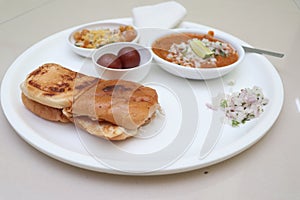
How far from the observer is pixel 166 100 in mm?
1721

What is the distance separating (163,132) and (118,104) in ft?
0.73

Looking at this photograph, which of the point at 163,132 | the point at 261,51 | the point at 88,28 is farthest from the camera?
the point at 88,28

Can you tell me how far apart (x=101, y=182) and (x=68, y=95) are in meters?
0.39

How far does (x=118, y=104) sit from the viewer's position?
4.72 ft

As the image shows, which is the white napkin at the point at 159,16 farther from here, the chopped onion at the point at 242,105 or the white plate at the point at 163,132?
the chopped onion at the point at 242,105

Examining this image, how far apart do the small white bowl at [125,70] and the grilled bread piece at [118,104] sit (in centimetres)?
21

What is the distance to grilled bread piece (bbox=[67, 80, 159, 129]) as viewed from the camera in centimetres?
141

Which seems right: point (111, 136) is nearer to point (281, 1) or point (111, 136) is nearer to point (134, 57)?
point (134, 57)

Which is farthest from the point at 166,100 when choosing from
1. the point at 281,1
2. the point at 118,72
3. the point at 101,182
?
the point at 281,1

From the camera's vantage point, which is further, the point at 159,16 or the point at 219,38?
the point at 159,16

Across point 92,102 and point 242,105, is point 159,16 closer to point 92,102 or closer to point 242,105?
point 242,105

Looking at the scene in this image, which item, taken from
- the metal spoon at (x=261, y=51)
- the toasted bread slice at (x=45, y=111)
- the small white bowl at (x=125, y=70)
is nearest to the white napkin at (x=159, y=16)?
the small white bowl at (x=125, y=70)

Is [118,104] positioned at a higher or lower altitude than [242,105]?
higher

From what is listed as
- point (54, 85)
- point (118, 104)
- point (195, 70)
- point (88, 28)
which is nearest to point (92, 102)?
point (118, 104)
